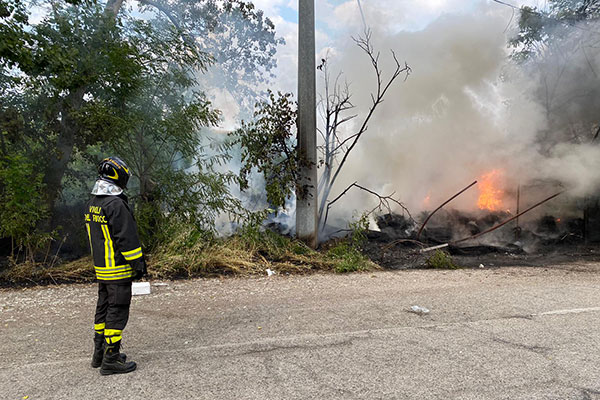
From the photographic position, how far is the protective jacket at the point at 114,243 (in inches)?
135

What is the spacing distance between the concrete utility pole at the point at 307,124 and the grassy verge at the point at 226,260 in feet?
1.83

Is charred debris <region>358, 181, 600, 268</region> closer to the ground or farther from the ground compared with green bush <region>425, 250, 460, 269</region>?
farther from the ground

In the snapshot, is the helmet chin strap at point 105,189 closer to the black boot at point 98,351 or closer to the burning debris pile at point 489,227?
the black boot at point 98,351

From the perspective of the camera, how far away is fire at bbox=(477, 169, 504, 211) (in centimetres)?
1182

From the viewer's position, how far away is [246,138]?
30.2ft

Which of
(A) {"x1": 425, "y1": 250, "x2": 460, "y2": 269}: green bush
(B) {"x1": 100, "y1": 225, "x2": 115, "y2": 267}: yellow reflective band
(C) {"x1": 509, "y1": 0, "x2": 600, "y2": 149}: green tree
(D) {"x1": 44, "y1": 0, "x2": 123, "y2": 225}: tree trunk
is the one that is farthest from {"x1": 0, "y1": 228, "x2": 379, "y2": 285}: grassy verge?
(C) {"x1": 509, "y1": 0, "x2": 600, "y2": 149}: green tree

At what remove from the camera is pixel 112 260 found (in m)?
3.46

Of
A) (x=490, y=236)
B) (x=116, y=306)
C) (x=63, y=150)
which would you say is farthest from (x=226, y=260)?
(x=490, y=236)

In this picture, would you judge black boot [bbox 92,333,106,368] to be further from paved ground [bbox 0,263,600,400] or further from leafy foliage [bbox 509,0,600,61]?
leafy foliage [bbox 509,0,600,61]

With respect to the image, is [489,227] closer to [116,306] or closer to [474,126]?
[474,126]

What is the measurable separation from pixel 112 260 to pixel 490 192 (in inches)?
428

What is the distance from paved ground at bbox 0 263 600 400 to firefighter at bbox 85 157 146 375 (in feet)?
0.53

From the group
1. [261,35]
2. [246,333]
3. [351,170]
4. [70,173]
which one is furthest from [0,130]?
[261,35]

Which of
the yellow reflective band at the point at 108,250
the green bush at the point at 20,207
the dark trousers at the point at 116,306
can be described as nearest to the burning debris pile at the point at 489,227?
the green bush at the point at 20,207
